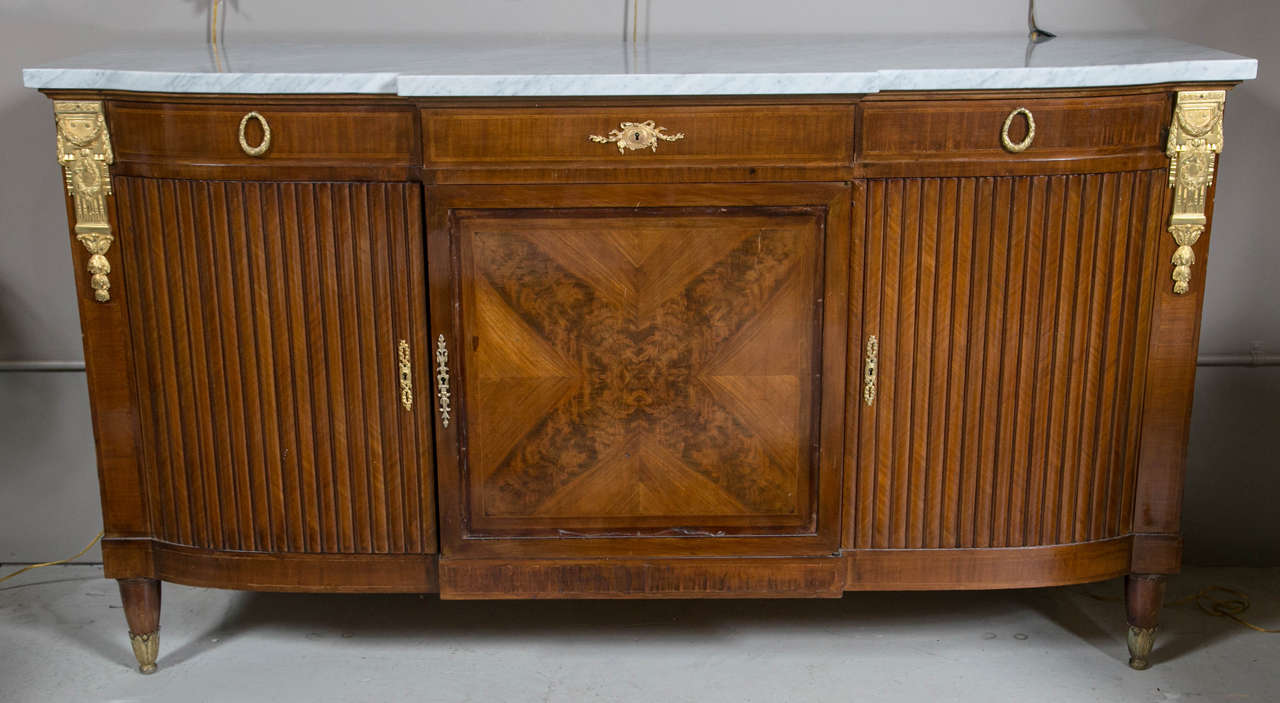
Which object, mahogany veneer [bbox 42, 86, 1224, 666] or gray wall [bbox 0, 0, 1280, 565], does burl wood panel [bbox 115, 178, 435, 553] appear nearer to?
mahogany veneer [bbox 42, 86, 1224, 666]

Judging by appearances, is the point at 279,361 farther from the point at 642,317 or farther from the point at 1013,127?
the point at 1013,127

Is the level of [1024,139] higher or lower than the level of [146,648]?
higher

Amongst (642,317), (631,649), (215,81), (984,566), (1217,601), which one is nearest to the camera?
(215,81)

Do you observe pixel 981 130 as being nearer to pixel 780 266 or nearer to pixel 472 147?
pixel 780 266

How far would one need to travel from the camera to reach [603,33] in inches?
87.4

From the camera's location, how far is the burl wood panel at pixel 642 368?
68.7 inches

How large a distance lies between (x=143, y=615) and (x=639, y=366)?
0.92 m

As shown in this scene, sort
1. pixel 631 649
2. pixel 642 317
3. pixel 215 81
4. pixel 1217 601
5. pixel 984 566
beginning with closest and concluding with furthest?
pixel 215 81 < pixel 642 317 < pixel 984 566 < pixel 631 649 < pixel 1217 601

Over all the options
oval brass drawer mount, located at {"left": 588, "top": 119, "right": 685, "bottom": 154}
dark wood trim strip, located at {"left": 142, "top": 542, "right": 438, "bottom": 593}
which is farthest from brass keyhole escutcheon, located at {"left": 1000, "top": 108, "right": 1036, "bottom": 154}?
dark wood trim strip, located at {"left": 142, "top": 542, "right": 438, "bottom": 593}

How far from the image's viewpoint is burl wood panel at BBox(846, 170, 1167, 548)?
1.75 meters

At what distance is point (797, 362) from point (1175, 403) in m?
0.59

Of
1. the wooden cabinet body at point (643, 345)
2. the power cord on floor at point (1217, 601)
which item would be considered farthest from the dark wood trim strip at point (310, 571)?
the power cord on floor at point (1217, 601)

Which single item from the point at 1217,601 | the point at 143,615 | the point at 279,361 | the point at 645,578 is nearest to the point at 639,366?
the point at 645,578

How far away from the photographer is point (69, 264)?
229 centimetres
